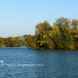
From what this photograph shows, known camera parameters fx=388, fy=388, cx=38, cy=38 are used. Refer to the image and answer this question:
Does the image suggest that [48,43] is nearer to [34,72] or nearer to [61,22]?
[61,22]

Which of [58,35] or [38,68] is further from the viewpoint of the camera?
[58,35]

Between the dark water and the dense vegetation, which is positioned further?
the dense vegetation

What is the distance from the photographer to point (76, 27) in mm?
56250

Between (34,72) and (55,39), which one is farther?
(55,39)

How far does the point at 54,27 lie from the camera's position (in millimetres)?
55438

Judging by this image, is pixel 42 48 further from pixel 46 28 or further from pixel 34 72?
pixel 34 72

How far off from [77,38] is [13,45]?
21250 mm

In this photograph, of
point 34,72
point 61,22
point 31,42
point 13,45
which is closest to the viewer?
point 34,72

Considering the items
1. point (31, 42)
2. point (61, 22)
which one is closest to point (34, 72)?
point (61, 22)

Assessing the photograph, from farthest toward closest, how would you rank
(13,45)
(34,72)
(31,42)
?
(13,45)
(31,42)
(34,72)

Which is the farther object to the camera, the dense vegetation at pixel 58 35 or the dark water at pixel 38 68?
the dense vegetation at pixel 58 35

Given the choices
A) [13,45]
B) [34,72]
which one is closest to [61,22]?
[13,45]

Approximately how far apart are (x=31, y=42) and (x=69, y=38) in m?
7.93

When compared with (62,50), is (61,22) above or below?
above
